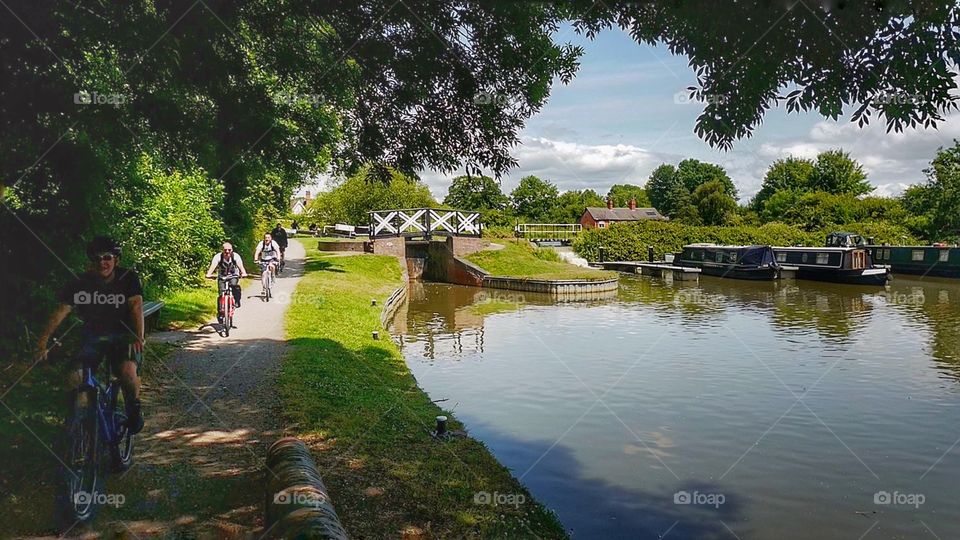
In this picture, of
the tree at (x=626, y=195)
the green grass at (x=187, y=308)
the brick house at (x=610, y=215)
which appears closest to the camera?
the green grass at (x=187, y=308)

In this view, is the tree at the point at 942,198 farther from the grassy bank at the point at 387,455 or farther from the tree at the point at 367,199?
the grassy bank at the point at 387,455

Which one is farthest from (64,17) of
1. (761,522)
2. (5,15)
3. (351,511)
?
(761,522)

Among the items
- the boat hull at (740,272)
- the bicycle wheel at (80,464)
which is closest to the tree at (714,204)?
the boat hull at (740,272)

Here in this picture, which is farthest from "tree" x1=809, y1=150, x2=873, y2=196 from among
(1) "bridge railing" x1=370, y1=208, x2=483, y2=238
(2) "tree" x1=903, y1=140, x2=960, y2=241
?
(1) "bridge railing" x1=370, y1=208, x2=483, y2=238

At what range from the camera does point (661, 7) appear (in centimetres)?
530

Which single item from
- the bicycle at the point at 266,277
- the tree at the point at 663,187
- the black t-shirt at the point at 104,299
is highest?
the tree at the point at 663,187

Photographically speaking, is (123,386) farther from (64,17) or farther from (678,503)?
(678,503)

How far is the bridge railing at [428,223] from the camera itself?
40344mm

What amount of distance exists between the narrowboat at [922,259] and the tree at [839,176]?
1141 inches

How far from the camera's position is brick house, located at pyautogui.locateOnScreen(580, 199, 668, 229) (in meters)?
97.8

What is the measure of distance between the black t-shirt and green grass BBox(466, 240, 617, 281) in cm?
2871

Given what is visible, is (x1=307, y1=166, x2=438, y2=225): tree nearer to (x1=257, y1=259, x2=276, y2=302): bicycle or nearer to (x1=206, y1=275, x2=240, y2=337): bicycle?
(x1=257, y1=259, x2=276, y2=302): bicycle

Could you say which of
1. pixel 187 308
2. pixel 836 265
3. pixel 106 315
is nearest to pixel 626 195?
pixel 836 265

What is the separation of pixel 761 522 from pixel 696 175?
108 m
